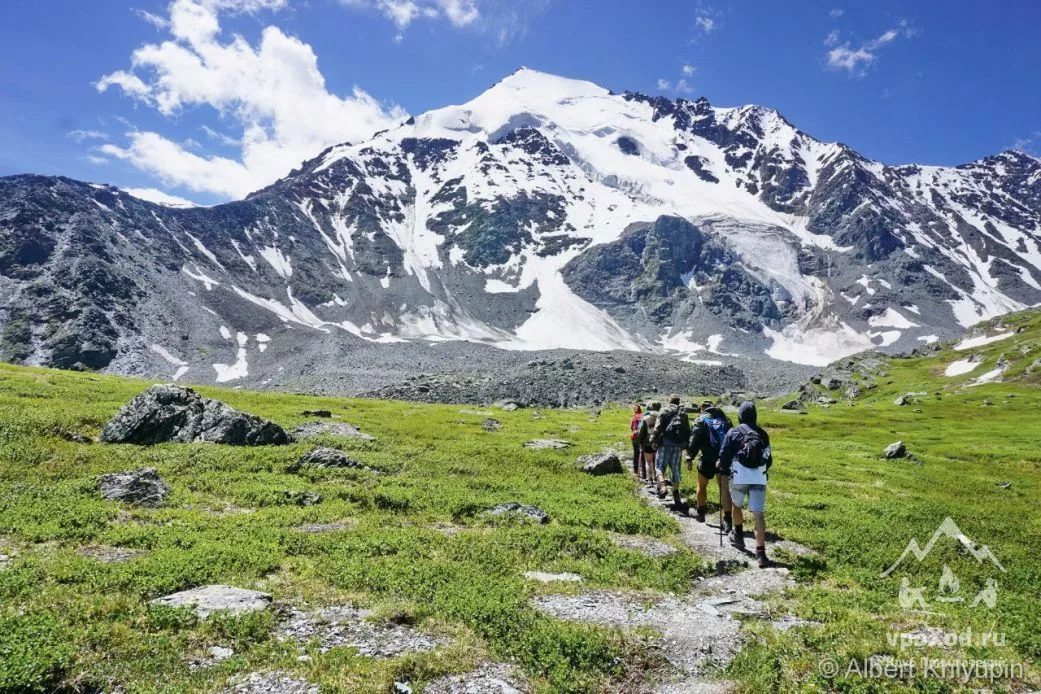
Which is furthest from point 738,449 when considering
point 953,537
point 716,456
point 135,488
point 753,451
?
point 135,488

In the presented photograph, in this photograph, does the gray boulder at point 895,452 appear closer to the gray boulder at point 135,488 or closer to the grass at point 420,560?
the grass at point 420,560

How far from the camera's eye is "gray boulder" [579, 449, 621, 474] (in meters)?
28.2

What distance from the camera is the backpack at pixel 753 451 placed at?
15.4 meters

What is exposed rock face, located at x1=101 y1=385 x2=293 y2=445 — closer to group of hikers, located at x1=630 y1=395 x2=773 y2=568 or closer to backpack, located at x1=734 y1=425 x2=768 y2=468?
group of hikers, located at x1=630 y1=395 x2=773 y2=568

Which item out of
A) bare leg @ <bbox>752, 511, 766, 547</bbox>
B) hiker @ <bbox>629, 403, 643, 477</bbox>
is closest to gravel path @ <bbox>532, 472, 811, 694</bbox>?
bare leg @ <bbox>752, 511, 766, 547</bbox>

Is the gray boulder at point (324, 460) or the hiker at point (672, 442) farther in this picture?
the gray boulder at point (324, 460)

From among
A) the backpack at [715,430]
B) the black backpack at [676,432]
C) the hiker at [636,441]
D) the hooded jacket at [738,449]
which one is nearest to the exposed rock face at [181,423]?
the hiker at [636,441]

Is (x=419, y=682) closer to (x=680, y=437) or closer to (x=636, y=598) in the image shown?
(x=636, y=598)

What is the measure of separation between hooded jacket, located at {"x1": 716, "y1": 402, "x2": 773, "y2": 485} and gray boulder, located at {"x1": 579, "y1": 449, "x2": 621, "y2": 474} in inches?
462

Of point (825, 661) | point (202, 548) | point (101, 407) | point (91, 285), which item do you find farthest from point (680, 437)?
point (91, 285)

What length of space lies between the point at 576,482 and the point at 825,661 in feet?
54.4

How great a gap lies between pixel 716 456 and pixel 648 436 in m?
6.16

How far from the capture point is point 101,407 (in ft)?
102

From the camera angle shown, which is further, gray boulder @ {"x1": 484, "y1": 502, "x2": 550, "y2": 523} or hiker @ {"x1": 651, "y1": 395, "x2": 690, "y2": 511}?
hiker @ {"x1": 651, "y1": 395, "x2": 690, "y2": 511}
